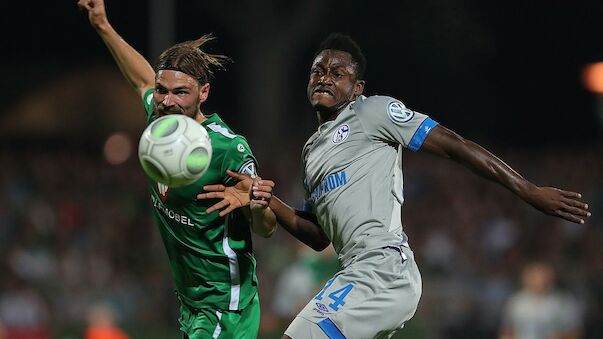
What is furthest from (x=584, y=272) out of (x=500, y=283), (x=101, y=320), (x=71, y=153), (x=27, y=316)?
(x=71, y=153)

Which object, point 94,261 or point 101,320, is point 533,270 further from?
point 94,261

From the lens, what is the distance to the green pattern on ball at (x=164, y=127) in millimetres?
5625

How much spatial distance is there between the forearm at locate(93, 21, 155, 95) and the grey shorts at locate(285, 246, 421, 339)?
6.45 feet

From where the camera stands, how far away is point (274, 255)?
48.7 feet

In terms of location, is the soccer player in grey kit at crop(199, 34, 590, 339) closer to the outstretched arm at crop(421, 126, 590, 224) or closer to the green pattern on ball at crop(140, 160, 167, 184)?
the outstretched arm at crop(421, 126, 590, 224)

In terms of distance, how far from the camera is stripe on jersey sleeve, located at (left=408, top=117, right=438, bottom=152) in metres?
5.80

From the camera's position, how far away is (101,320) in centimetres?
1202

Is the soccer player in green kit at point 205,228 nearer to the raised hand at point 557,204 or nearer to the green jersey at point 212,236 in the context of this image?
the green jersey at point 212,236

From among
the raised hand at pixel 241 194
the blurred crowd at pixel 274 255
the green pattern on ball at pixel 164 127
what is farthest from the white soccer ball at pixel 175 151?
the blurred crowd at pixel 274 255

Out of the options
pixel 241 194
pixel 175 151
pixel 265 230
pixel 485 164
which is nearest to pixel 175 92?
pixel 175 151

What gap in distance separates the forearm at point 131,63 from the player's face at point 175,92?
986 mm

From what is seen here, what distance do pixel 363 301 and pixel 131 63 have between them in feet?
7.55

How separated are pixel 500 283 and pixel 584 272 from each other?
103cm

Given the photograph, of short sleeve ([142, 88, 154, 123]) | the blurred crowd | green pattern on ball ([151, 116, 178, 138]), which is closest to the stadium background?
the blurred crowd
